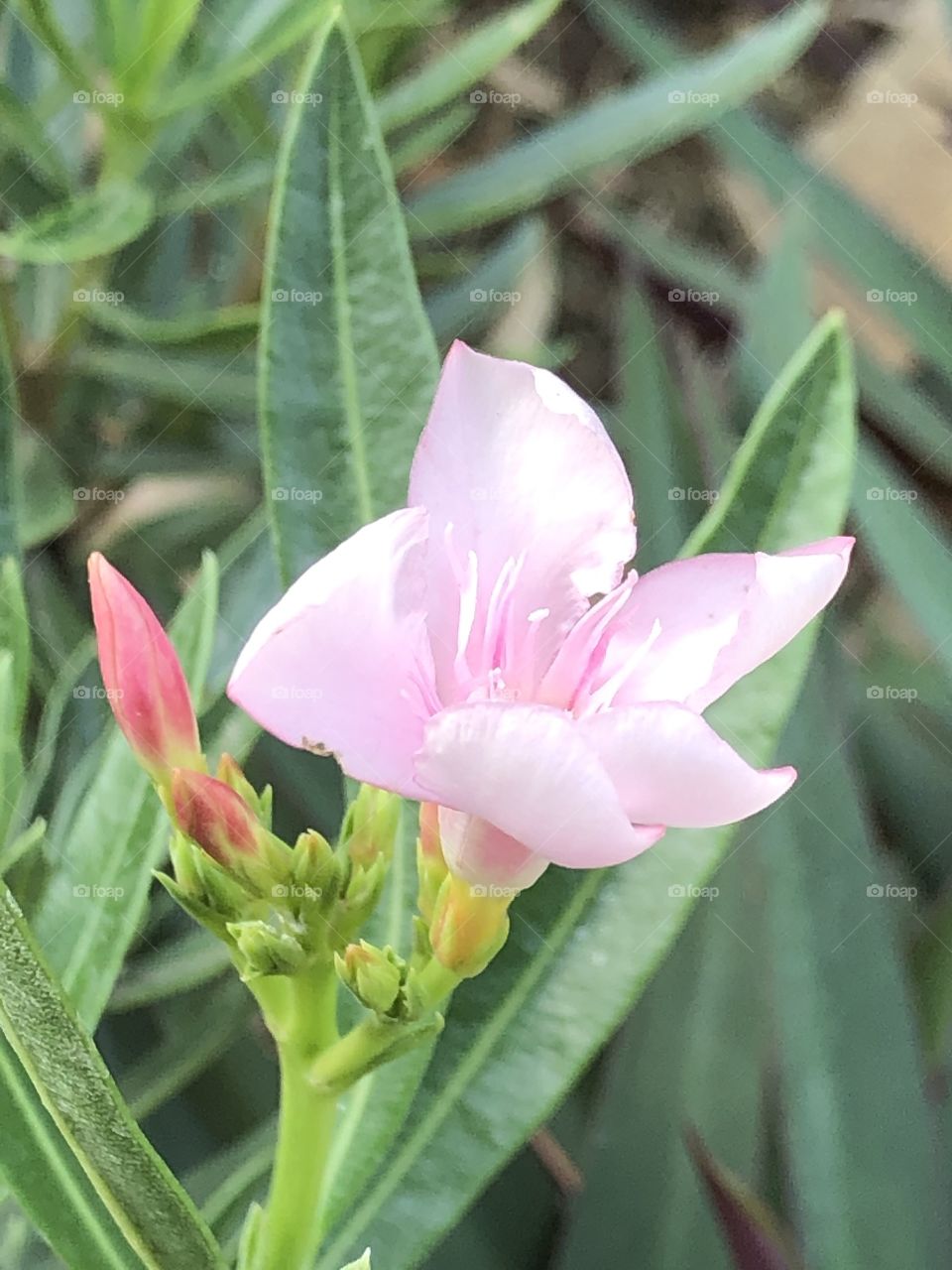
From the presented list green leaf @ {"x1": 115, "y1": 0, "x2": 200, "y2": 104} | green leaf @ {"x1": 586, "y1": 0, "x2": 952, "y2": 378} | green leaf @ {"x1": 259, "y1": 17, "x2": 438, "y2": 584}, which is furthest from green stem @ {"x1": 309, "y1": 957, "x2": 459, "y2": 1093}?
green leaf @ {"x1": 586, "y1": 0, "x2": 952, "y2": 378}

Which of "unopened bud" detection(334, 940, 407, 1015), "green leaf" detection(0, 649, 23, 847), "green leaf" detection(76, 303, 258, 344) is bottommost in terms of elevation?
"unopened bud" detection(334, 940, 407, 1015)

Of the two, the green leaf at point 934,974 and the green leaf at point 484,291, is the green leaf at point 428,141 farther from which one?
the green leaf at point 934,974

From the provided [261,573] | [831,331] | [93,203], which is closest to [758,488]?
[831,331]

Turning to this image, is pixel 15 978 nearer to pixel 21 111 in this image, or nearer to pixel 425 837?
pixel 425 837

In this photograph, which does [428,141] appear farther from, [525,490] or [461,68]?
[525,490]

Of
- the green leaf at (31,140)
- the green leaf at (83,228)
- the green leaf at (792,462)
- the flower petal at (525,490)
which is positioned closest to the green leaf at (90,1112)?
the flower petal at (525,490)

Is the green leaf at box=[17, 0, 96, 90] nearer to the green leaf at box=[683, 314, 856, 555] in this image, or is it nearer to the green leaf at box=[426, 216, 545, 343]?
the green leaf at box=[426, 216, 545, 343]

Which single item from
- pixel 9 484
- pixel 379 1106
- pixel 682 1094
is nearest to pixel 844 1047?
pixel 682 1094
